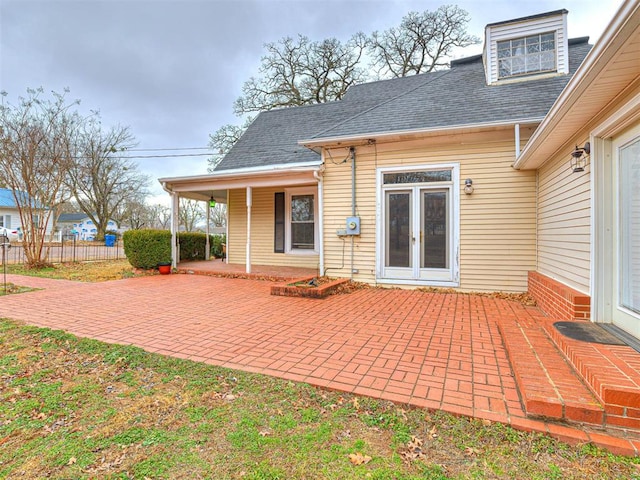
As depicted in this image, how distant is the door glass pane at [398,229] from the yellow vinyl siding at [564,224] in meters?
2.35

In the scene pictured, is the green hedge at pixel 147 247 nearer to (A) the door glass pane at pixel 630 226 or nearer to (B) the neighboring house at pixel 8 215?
(A) the door glass pane at pixel 630 226

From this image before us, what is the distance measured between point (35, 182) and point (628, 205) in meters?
13.7

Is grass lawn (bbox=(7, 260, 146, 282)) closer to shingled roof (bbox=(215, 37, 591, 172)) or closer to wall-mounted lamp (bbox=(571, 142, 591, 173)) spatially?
shingled roof (bbox=(215, 37, 591, 172))

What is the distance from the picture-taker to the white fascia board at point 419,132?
18.7 feet

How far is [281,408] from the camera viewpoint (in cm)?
229

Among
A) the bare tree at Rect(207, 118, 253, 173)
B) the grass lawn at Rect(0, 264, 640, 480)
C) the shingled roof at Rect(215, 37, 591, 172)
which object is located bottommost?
the grass lawn at Rect(0, 264, 640, 480)

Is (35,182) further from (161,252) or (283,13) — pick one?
(283,13)

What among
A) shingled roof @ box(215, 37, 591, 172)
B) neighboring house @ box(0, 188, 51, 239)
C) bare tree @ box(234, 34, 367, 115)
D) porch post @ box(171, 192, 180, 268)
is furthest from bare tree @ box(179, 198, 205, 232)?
porch post @ box(171, 192, 180, 268)

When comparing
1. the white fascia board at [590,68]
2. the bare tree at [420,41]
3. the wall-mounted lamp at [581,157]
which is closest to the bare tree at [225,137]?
the bare tree at [420,41]

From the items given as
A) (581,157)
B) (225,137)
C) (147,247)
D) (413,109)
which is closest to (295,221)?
(147,247)

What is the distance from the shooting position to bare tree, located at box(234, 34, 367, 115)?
17016 mm

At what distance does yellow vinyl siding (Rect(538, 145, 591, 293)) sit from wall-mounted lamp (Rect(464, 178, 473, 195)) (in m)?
1.12

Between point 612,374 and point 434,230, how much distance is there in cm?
459

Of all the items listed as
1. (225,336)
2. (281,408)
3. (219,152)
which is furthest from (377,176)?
(219,152)
